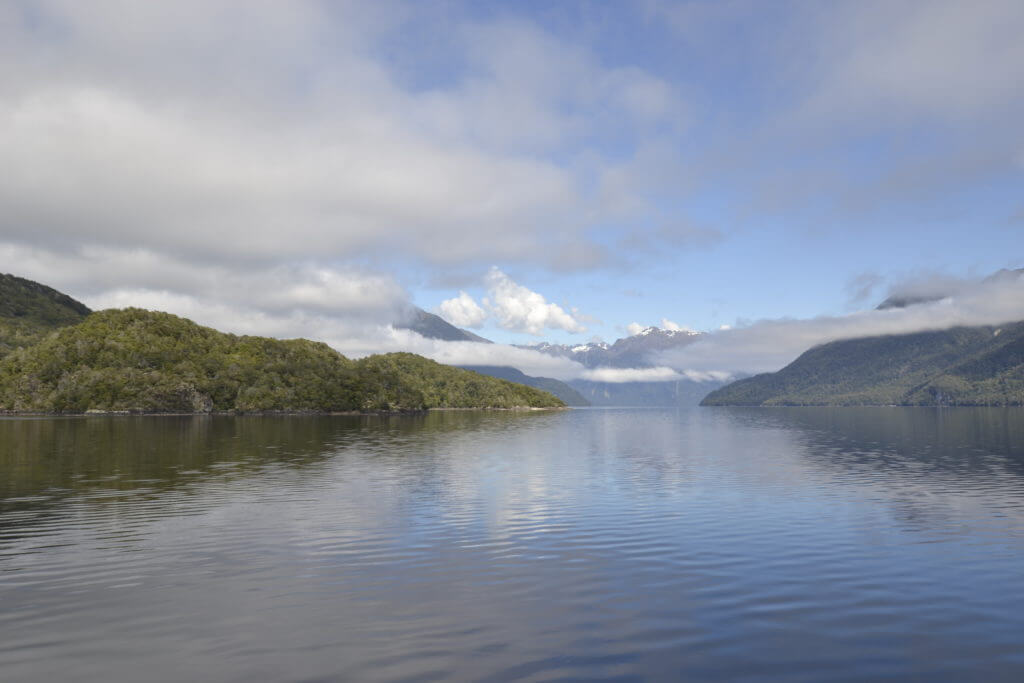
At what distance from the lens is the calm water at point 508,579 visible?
19141 mm

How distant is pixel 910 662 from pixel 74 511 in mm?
52877

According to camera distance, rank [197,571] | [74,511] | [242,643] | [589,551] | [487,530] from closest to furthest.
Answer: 1. [242,643]
2. [197,571]
3. [589,551]
4. [487,530]
5. [74,511]

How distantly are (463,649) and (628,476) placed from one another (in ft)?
174

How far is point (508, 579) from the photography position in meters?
28.5

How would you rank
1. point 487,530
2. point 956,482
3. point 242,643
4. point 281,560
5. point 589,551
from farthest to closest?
point 956,482 → point 487,530 → point 589,551 → point 281,560 → point 242,643

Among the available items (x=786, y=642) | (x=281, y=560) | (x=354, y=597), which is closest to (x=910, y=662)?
(x=786, y=642)

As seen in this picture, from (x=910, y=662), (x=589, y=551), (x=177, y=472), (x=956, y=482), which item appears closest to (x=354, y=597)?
(x=589, y=551)

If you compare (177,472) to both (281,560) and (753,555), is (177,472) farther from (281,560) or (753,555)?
(753,555)

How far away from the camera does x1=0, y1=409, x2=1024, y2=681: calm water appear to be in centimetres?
1914

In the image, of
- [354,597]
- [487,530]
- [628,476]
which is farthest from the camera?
[628,476]

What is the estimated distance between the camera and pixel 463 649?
1981 centimetres

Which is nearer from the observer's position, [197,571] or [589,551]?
[197,571]

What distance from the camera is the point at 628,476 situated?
70.3m

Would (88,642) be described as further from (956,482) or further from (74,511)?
(956,482)
